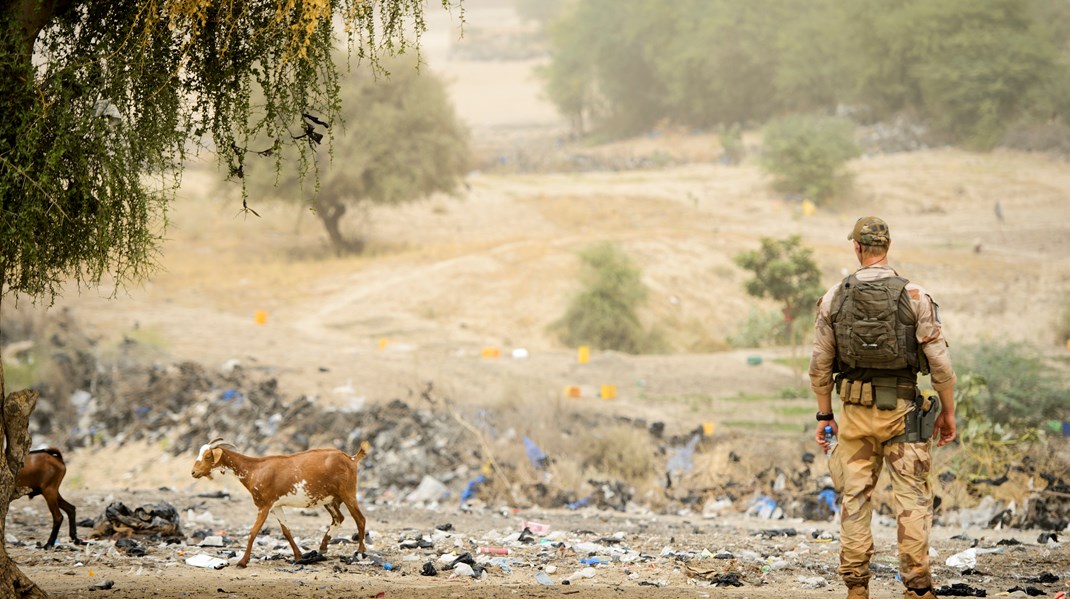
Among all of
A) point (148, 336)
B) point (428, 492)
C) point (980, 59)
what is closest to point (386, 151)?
point (148, 336)

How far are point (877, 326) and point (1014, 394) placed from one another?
8602mm

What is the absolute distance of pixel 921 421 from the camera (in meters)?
5.16

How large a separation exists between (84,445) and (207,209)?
56.8 feet

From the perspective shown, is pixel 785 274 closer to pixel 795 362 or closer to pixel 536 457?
pixel 795 362

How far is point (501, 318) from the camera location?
21.4 metres

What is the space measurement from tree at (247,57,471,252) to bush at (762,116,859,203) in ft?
29.3

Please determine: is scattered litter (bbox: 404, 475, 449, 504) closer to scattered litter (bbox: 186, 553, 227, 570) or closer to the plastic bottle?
scattered litter (bbox: 186, 553, 227, 570)

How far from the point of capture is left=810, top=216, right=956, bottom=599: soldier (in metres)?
5.10

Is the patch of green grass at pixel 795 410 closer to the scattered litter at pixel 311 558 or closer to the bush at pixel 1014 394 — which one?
the bush at pixel 1014 394

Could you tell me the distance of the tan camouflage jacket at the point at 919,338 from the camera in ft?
16.6

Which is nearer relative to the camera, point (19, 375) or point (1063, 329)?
point (19, 375)

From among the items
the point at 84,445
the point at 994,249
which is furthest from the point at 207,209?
the point at 994,249

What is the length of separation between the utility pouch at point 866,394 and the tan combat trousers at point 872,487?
0.05m

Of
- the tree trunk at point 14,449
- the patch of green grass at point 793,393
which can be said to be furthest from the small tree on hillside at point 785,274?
the tree trunk at point 14,449
